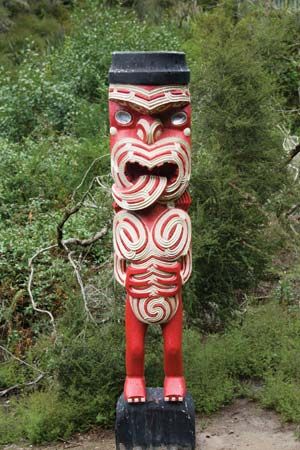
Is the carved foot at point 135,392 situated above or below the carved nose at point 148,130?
below

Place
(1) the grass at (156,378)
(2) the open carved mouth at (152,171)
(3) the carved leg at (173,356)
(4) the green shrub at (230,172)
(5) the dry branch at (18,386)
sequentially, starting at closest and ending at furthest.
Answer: (2) the open carved mouth at (152,171) < (3) the carved leg at (173,356) < (1) the grass at (156,378) < (5) the dry branch at (18,386) < (4) the green shrub at (230,172)

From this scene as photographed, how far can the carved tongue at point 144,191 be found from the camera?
471 centimetres

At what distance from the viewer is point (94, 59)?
12.8 metres

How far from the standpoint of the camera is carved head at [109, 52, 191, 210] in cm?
464

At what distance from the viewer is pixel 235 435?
5824 mm

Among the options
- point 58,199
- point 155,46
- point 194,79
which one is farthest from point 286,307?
point 155,46

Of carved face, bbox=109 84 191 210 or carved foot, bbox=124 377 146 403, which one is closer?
carved face, bbox=109 84 191 210

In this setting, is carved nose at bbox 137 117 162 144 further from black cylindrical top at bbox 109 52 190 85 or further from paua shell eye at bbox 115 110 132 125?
black cylindrical top at bbox 109 52 190 85

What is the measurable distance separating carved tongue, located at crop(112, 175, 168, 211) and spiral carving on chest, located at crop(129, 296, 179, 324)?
1.93ft

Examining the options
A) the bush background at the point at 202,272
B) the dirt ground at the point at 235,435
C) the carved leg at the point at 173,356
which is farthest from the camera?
the bush background at the point at 202,272

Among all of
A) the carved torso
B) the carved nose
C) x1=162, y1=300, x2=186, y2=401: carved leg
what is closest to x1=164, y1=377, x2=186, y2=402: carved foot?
x1=162, y1=300, x2=186, y2=401: carved leg

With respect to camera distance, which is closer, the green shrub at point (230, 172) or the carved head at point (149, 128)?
the carved head at point (149, 128)

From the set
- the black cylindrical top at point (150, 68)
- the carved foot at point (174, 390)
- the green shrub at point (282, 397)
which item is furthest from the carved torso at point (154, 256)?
the green shrub at point (282, 397)

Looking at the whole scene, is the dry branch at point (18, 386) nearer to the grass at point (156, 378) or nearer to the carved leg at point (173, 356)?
the grass at point (156, 378)
